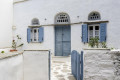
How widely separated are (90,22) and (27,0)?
673 centimetres

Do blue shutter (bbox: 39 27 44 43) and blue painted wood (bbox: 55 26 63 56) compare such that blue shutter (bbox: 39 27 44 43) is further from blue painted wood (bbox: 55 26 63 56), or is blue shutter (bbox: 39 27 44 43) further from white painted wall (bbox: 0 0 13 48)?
white painted wall (bbox: 0 0 13 48)

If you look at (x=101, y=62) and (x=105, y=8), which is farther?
(x=105, y=8)

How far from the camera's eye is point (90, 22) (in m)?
9.79

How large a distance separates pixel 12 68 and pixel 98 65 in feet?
8.81

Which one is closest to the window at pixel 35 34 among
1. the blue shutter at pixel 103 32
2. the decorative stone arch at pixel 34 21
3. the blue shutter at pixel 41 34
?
the blue shutter at pixel 41 34

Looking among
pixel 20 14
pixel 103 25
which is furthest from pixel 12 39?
pixel 103 25

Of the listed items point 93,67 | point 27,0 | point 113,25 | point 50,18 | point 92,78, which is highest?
point 27,0

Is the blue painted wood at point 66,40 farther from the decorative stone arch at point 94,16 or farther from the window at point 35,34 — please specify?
the decorative stone arch at point 94,16

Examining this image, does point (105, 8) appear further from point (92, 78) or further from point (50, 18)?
point (92, 78)

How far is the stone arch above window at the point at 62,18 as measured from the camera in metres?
10.9

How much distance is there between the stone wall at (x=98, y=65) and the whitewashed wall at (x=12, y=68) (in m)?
2.16

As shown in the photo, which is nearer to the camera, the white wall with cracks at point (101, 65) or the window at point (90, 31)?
the white wall with cracks at point (101, 65)

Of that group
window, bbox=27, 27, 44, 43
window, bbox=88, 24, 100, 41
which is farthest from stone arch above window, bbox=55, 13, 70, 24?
window, bbox=88, 24, 100, 41

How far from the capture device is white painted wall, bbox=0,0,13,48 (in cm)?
1170
